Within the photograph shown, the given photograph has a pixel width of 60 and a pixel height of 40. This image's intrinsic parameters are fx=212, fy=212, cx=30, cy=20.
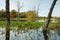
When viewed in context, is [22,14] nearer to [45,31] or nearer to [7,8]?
[45,31]

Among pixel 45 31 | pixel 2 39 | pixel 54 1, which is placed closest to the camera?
pixel 2 39

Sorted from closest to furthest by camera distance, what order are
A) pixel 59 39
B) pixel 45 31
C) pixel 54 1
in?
pixel 59 39 < pixel 54 1 < pixel 45 31

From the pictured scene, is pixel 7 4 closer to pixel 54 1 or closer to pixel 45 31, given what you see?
pixel 54 1

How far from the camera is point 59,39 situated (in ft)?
27.3

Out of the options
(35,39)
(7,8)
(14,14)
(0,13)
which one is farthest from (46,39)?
(14,14)

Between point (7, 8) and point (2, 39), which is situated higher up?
point (7, 8)

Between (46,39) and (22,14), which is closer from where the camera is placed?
(46,39)

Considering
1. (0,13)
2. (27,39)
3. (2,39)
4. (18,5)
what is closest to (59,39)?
(27,39)

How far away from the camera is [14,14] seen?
36594mm

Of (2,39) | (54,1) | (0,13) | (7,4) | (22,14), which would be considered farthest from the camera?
(22,14)

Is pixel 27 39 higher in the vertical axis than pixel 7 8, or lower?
lower

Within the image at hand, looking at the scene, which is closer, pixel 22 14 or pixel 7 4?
pixel 7 4

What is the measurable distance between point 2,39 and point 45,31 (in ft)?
11.7

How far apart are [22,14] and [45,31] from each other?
2511cm
